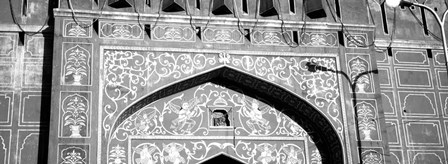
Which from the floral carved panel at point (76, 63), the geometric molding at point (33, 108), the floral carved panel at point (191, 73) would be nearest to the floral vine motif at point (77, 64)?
the floral carved panel at point (76, 63)

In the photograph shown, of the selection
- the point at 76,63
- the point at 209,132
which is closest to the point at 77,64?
the point at 76,63

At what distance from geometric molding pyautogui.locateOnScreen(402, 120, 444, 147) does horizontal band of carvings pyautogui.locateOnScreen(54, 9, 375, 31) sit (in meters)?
2.21

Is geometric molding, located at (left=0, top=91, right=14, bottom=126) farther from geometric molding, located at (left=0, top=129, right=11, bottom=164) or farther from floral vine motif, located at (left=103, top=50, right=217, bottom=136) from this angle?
floral vine motif, located at (left=103, top=50, right=217, bottom=136)

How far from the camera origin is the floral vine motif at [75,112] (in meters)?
13.3

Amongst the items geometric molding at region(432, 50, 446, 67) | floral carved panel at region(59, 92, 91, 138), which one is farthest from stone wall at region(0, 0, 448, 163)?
geometric molding at region(432, 50, 446, 67)

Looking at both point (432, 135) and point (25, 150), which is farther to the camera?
point (432, 135)

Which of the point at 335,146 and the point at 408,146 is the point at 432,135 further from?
the point at 335,146

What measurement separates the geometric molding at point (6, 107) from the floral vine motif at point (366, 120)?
6.78 m

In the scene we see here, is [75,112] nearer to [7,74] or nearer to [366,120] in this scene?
[7,74]

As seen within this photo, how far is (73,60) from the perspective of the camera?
13750 mm

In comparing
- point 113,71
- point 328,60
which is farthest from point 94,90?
point 328,60

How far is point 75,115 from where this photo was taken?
1338 centimetres

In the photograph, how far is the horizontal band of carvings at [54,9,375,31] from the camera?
14102 millimetres

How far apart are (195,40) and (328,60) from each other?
280 centimetres
